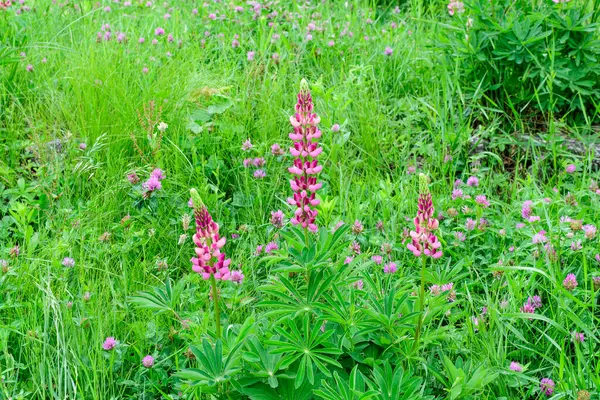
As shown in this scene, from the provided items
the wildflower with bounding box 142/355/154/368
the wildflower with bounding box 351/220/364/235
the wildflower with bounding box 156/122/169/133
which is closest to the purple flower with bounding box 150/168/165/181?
the wildflower with bounding box 156/122/169/133

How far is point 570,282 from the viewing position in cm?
246

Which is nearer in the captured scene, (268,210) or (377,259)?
(377,259)

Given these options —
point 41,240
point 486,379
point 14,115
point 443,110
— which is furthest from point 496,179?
point 14,115

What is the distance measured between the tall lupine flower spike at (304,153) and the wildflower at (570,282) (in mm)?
1002

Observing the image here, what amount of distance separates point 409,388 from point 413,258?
1086mm

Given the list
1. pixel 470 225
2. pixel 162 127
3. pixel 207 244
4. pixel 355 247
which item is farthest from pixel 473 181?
pixel 207 244

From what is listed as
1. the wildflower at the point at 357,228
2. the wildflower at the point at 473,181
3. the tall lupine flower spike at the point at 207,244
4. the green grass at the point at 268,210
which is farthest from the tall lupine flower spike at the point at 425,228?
the wildflower at the point at 473,181

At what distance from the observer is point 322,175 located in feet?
11.0

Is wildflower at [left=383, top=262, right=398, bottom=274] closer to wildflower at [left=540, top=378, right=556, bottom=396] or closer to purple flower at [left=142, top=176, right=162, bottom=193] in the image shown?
wildflower at [left=540, top=378, right=556, bottom=396]

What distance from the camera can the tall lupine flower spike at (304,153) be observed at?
1987 millimetres

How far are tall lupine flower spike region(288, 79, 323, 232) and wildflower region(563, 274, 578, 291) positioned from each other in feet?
3.29

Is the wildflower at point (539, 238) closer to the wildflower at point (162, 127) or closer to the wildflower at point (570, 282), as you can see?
the wildflower at point (570, 282)

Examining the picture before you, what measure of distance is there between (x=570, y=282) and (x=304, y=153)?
112 centimetres

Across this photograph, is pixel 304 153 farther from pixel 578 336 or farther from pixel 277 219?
pixel 578 336
